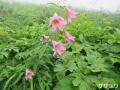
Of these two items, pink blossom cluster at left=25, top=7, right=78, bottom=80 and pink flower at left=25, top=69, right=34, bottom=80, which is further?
pink flower at left=25, top=69, right=34, bottom=80

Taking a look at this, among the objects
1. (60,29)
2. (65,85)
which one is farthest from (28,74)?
(60,29)

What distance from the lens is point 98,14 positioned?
4.15 metres

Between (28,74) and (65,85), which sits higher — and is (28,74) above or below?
above

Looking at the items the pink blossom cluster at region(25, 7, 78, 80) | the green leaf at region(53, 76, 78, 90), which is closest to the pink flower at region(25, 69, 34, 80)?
the pink blossom cluster at region(25, 7, 78, 80)

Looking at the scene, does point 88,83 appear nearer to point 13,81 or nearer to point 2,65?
point 13,81

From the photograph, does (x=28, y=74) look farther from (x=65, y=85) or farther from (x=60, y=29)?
(x=60, y=29)

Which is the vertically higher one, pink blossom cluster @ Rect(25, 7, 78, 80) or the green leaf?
pink blossom cluster @ Rect(25, 7, 78, 80)

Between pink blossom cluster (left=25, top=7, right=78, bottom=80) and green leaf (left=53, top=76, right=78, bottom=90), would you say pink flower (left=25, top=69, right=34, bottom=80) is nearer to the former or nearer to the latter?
pink blossom cluster (left=25, top=7, right=78, bottom=80)

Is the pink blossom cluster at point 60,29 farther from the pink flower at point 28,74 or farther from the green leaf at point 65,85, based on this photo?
the green leaf at point 65,85

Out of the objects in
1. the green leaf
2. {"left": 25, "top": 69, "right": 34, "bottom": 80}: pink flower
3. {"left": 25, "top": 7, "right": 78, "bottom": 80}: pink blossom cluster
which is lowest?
the green leaf

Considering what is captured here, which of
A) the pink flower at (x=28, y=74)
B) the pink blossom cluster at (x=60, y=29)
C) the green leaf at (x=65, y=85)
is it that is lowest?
the green leaf at (x=65, y=85)

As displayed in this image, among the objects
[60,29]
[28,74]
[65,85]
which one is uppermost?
[60,29]

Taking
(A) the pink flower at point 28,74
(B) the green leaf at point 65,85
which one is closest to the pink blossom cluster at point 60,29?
(A) the pink flower at point 28,74

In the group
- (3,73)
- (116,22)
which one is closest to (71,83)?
(3,73)
